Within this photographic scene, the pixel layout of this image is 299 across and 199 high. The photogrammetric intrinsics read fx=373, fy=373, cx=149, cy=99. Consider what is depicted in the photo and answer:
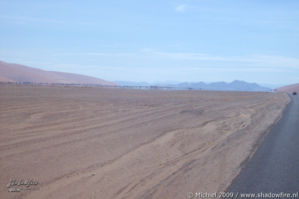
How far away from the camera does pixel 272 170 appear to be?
9789mm

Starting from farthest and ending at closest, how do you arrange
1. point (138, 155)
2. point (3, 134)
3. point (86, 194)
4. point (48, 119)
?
point (48, 119)
point (3, 134)
point (138, 155)
point (86, 194)

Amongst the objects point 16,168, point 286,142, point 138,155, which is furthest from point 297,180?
point 16,168

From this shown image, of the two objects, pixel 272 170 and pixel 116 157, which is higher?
pixel 272 170

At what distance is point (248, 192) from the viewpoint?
7.82 meters

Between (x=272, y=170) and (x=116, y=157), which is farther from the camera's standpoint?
(x=116, y=157)

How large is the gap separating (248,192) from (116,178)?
10.3ft

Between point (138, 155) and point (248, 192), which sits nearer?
point (248, 192)

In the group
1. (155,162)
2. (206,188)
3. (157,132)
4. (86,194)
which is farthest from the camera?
(157,132)

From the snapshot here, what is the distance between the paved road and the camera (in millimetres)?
8211

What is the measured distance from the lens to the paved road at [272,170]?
8211 mm

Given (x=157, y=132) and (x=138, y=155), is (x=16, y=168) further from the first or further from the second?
(x=157, y=132)

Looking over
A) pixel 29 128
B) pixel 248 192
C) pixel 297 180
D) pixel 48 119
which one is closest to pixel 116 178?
pixel 248 192

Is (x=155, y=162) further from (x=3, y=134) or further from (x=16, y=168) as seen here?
(x=3, y=134)

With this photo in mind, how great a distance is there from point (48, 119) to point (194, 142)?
326 inches
